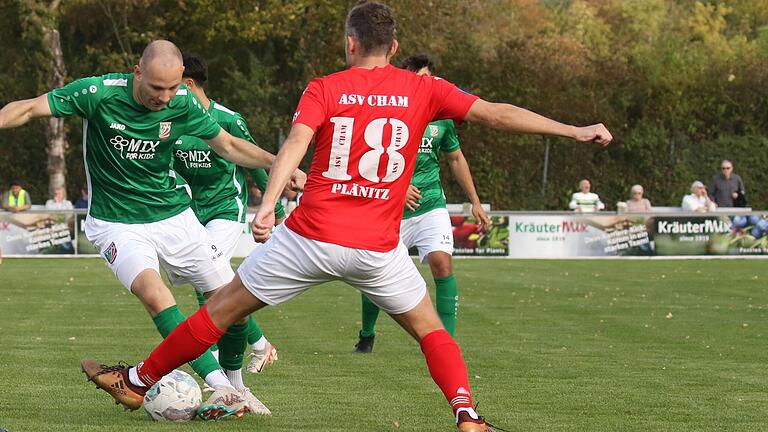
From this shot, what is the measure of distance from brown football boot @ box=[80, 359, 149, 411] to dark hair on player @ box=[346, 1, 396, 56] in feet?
7.08

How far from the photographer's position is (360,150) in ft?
22.1

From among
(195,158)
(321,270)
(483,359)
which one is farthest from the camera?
(483,359)

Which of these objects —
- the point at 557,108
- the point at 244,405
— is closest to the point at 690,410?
the point at 244,405

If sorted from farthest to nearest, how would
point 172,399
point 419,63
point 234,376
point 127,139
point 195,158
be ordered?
point 419,63 → point 195,158 → point 234,376 → point 127,139 → point 172,399

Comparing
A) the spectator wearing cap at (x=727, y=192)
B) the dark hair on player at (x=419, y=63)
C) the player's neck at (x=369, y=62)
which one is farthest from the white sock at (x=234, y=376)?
the spectator wearing cap at (x=727, y=192)

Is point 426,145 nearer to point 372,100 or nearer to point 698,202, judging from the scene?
point 372,100

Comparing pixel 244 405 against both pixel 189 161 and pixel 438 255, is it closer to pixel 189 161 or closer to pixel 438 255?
pixel 189 161

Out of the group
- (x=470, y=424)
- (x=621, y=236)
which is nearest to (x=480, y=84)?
(x=621, y=236)

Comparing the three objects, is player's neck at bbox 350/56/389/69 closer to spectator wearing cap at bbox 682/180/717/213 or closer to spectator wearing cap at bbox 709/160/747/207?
spectator wearing cap at bbox 682/180/717/213

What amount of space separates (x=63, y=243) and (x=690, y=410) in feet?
73.8

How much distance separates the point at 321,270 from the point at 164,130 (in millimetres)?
1794

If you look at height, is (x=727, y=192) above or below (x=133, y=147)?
above

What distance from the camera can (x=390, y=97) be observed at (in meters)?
6.76

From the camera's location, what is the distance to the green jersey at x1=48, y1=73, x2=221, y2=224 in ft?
26.3
